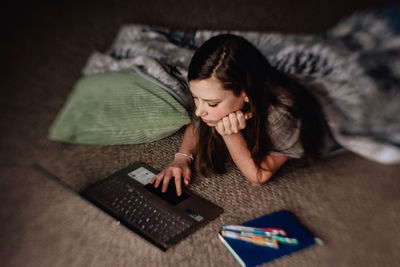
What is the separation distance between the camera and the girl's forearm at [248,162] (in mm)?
646

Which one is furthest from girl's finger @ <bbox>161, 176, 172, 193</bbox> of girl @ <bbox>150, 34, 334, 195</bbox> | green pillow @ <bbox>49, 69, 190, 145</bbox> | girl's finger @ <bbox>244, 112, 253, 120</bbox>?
girl's finger @ <bbox>244, 112, 253, 120</bbox>

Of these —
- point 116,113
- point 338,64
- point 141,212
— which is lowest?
point 141,212

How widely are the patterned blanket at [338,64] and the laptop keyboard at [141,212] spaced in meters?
0.25

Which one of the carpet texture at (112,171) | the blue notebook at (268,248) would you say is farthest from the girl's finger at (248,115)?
the blue notebook at (268,248)

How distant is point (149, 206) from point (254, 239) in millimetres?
214

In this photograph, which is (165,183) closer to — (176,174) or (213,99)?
(176,174)

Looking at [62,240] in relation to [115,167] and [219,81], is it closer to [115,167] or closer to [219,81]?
[115,167]

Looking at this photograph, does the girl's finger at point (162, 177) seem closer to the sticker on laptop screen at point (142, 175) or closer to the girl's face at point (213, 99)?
the sticker on laptop screen at point (142, 175)

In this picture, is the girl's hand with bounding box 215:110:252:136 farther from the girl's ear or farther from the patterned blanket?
the patterned blanket

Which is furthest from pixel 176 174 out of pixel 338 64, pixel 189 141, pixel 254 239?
pixel 338 64

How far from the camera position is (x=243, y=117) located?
25.9 inches

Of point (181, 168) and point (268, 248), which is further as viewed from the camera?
point (181, 168)

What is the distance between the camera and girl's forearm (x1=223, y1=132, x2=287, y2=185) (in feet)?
2.12

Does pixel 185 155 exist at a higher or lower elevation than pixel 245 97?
lower
